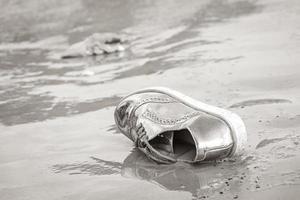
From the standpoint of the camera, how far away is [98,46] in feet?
18.6

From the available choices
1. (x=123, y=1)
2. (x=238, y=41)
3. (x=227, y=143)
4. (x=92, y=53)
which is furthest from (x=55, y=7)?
(x=227, y=143)

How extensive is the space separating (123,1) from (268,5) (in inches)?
101

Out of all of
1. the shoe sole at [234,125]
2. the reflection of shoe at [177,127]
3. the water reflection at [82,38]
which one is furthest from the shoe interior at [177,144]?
the water reflection at [82,38]

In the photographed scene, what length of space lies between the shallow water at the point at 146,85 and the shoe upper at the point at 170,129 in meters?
0.08

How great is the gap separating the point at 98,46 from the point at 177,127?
3.20m

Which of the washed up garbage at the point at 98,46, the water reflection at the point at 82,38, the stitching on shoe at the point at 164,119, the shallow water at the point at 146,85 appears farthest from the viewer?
the washed up garbage at the point at 98,46

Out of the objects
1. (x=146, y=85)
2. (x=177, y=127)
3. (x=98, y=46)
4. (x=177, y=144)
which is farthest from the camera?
(x=98, y=46)

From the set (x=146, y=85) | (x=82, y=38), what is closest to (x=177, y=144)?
(x=146, y=85)

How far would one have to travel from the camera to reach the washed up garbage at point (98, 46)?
18.4 feet

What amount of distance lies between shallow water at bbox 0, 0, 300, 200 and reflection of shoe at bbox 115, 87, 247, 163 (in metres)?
0.08

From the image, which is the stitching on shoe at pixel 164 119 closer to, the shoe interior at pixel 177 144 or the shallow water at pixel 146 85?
the shoe interior at pixel 177 144

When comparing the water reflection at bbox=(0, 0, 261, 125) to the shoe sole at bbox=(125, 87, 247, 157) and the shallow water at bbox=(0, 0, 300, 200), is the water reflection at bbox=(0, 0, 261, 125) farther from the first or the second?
the shoe sole at bbox=(125, 87, 247, 157)

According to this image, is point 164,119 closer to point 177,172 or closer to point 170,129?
point 170,129

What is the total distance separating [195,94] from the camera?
3643 mm
